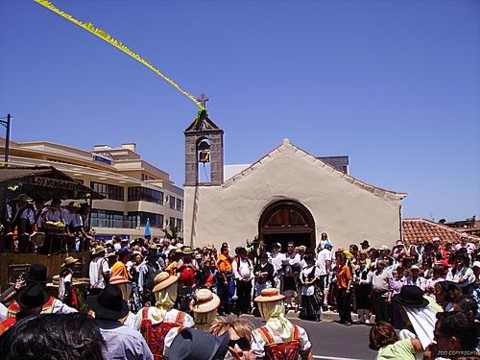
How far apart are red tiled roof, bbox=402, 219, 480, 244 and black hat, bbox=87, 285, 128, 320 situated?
17820 millimetres

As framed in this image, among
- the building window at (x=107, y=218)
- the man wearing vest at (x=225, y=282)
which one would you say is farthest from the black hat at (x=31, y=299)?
the building window at (x=107, y=218)

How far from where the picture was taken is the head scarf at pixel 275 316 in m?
4.45

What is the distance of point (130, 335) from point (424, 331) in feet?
8.04

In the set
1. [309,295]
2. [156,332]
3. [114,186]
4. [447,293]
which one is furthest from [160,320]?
[114,186]

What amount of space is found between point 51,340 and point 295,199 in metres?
16.3

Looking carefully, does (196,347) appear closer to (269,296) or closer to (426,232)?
(269,296)

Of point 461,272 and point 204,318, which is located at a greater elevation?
point 461,272

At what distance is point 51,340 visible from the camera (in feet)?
4.66

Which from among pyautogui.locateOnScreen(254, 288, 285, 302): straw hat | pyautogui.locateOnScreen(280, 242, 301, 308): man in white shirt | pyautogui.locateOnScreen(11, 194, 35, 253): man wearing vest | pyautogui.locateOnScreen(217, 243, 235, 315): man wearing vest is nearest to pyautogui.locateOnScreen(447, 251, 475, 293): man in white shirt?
pyautogui.locateOnScreen(280, 242, 301, 308): man in white shirt

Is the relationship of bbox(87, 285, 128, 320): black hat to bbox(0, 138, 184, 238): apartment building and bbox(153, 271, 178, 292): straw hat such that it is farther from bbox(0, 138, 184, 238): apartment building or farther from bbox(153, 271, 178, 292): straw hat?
bbox(0, 138, 184, 238): apartment building

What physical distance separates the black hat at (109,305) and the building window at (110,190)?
43451 mm

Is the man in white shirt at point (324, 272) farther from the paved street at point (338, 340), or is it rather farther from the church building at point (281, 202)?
the church building at point (281, 202)

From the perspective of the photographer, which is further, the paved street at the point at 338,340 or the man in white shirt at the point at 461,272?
the man in white shirt at the point at 461,272

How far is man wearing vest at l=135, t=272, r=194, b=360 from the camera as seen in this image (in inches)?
188
